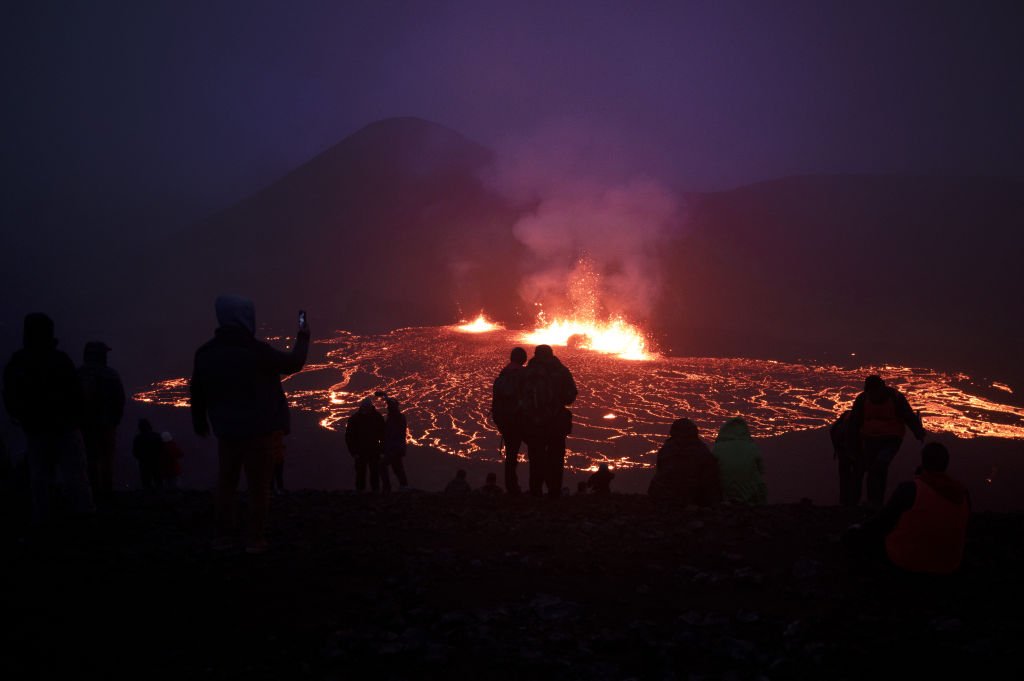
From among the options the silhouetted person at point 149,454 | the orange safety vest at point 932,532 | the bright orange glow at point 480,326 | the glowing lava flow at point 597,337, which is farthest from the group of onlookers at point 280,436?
the bright orange glow at point 480,326

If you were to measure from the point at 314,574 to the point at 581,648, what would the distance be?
2417 millimetres

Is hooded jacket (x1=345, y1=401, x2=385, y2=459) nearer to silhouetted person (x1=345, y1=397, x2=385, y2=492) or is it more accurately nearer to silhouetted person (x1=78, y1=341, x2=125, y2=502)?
silhouetted person (x1=345, y1=397, x2=385, y2=492)

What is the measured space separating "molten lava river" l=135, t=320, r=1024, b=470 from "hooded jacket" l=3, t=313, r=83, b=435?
34350 mm

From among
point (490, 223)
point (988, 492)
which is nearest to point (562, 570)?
point (988, 492)

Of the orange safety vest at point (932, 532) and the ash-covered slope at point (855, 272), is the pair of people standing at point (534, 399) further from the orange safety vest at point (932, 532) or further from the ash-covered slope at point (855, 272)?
the ash-covered slope at point (855, 272)

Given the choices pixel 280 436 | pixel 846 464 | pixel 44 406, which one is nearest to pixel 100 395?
pixel 44 406

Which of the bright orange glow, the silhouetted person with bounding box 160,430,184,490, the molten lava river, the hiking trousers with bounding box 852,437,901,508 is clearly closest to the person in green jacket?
the hiking trousers with bounding box 852,437,901,508

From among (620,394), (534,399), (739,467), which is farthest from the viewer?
(620,394)

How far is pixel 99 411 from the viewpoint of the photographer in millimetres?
7961

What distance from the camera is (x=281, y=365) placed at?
5762mm

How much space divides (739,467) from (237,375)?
6395 mm

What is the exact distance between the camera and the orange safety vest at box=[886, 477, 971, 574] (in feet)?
18.2

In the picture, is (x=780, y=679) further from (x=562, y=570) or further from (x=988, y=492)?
(x=988, y=492)

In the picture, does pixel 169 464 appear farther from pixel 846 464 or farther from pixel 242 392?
pixel 846 464
